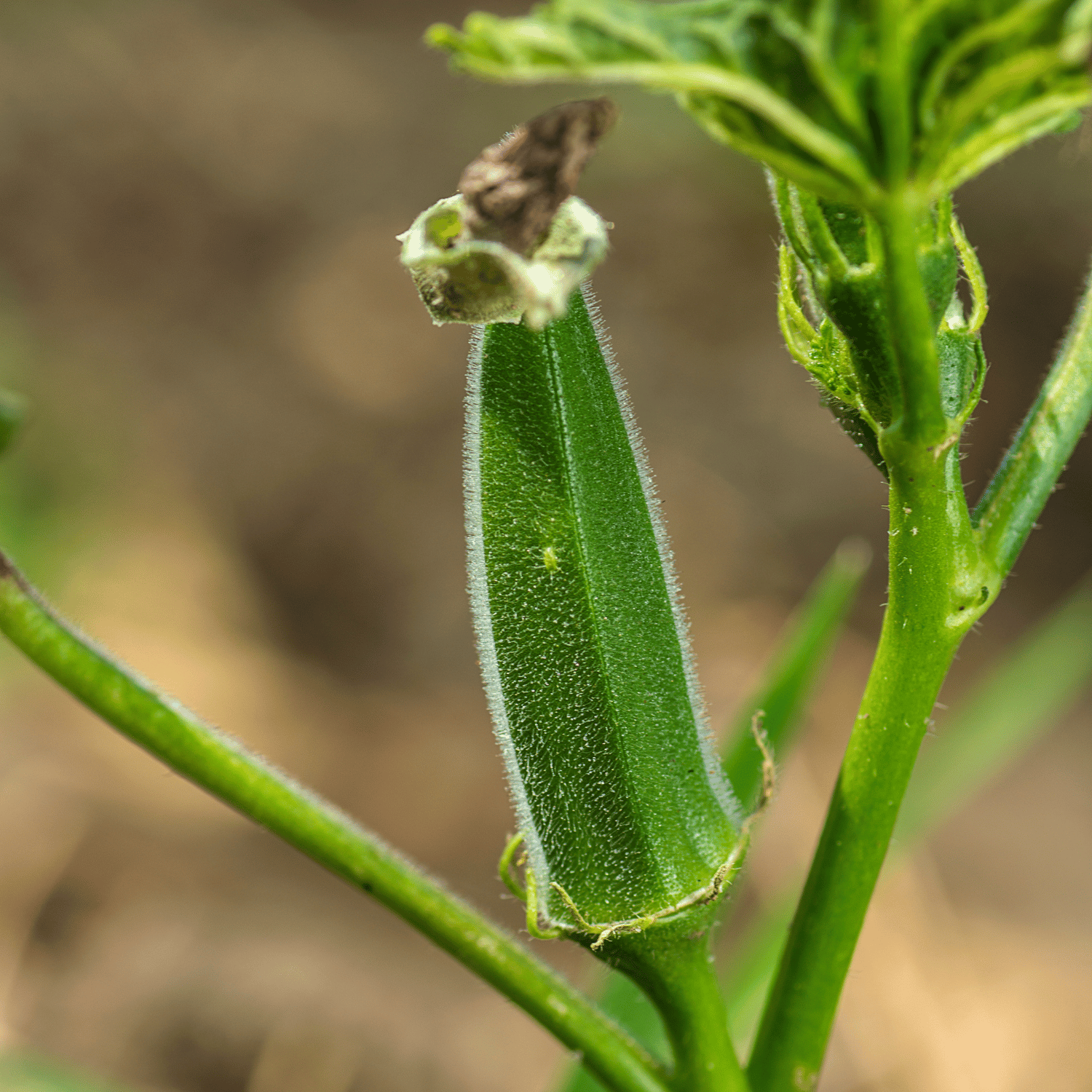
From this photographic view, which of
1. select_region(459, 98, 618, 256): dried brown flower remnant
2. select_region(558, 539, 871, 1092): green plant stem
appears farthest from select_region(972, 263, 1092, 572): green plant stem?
select_region(558, 539, 871, 1092): green plant stem

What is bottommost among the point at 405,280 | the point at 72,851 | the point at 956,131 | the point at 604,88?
the point at 72,851

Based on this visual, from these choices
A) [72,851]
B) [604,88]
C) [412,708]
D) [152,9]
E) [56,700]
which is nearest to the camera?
[72,851]

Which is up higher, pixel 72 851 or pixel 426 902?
pixel 426 902

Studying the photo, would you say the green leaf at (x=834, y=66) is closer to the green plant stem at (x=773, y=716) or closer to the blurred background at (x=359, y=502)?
the green plant stem at (x=773, y=716)

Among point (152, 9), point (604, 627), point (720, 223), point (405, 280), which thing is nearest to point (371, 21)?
point (152, 9)

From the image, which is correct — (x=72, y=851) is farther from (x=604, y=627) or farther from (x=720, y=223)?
(x=720, y=223)

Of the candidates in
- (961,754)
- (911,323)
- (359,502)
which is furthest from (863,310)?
(359,502)

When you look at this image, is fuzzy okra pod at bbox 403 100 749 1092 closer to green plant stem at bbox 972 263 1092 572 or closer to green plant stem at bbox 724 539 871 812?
green plant stem at bbox 972 263 1092 572
